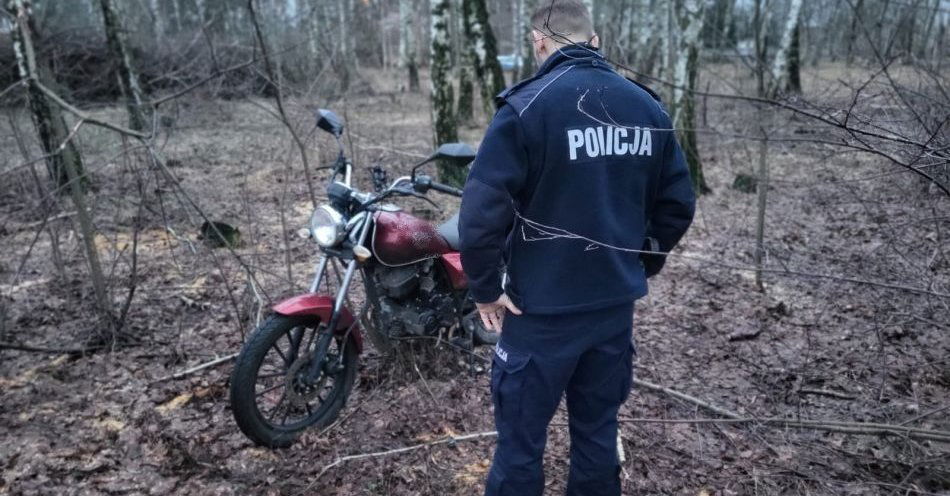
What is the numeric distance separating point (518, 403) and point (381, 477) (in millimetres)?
984

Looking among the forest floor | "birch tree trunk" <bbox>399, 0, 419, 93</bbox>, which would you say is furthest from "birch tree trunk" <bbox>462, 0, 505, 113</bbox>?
"birch tree trunk" <bbox>399, 0, 419, 93</bbox>

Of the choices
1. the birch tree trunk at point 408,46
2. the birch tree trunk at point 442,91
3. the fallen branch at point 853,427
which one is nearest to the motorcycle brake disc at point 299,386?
the fallen branch at point 853,427

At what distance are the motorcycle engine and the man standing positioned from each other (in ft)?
3.11

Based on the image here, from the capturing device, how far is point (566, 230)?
2.00 meters

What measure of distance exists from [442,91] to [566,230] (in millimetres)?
6500

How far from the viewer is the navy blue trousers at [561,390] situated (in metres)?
2.11

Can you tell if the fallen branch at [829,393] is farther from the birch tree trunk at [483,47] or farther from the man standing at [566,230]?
the birch tree trunk at [483,47]

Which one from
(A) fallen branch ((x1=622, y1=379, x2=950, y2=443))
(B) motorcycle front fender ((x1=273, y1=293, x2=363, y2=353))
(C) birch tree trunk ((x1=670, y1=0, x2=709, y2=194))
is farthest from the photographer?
(C) birch tree trunk ((x1=670, y1=0, x2=709, y2=194))

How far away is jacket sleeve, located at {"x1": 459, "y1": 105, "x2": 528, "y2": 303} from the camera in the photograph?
1935mm

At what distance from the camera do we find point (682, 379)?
3.62 meters

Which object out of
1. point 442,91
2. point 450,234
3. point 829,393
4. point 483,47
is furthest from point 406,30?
point 829,393

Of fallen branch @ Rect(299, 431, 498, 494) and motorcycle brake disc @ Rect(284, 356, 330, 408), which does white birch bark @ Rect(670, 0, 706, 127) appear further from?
motorcycle brake disc @ Rect(284, 356, 330, 408)

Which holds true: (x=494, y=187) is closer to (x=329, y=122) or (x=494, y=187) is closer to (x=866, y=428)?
(x=329, y=122)

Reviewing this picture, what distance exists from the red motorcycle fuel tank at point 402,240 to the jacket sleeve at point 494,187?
3.29ft
